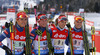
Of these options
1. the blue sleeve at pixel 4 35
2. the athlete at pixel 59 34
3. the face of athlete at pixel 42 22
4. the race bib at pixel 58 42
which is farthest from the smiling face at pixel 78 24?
the blue sleeve at pixel 4 35

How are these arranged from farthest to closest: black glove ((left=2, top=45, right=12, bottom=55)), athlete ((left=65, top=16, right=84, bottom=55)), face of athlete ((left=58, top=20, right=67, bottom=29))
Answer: athlete ((left=65, top=16, right=84, bottom=55)) → face of athlete ((left=58, top=20, right=67, bottom=29)) → black glove ((left=2, top=45, right=12, bottom=55))

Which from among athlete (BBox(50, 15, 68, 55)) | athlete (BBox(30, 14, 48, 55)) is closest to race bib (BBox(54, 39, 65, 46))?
athlete (BBox(50, 15, 68, 55))

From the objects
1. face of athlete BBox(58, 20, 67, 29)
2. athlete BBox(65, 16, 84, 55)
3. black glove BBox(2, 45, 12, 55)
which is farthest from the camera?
athlete BBox(65, 16, 84, 55)

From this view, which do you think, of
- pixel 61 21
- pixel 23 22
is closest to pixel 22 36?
pixel 23 22

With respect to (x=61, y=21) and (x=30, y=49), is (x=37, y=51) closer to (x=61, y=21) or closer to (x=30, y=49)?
(x=30, y=49)

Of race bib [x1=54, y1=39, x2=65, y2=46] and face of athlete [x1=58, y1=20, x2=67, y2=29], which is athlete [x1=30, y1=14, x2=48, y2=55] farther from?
face of athlete [x1=58, y1=20, x2=67, y2=29]

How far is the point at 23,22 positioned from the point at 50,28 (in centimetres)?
68

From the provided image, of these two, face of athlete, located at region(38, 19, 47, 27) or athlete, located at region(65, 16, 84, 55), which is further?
athlete, located at region(65, 16, 84, 55)

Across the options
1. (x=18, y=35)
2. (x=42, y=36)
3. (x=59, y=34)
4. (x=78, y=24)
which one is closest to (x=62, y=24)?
(x=59, y=34)

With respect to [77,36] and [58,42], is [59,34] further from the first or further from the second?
[77,36]

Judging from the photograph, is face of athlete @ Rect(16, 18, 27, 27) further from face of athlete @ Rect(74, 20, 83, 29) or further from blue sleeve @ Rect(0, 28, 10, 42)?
face of athlete @ Rect(74, 20, 83, 29)

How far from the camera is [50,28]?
3312 millimetres

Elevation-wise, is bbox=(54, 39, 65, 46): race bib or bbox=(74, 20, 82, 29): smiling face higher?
bbox=(74, 20, 82, 29): smiling face

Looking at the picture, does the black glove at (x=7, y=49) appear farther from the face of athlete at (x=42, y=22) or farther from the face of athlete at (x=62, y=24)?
the face of athlete at (x=62, y=24)
